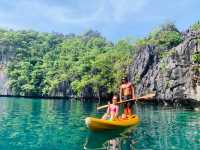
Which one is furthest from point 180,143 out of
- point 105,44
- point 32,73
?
point 105,44

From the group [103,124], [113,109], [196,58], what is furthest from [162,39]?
[103,124]

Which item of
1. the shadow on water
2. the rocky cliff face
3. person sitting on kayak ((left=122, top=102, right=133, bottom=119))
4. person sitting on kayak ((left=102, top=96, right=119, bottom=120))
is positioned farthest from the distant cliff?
the shadow on water

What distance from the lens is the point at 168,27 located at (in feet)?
223

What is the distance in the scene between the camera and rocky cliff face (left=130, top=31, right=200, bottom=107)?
4812cm

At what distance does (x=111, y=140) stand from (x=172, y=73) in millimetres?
35503

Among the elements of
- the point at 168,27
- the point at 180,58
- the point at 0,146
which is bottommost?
the point at 0,146

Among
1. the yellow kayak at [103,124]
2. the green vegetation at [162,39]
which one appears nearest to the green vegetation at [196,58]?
the green vegetation at [162,39]

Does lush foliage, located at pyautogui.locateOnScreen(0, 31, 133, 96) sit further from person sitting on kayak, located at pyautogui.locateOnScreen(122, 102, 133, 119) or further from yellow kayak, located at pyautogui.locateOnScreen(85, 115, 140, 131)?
yellow kayak, located at pyautogui.locateOnScreen(85, 115, 140, 131)

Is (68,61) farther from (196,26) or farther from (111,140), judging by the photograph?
(111,140)

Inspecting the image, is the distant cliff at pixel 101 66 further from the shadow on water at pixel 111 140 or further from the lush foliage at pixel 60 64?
the shadow on water at pixel 111 140

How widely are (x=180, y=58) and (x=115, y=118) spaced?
33.3 metres

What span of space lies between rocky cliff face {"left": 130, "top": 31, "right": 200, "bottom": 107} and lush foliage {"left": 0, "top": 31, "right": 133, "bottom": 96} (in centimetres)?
572

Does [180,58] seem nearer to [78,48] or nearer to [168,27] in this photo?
[168,27]

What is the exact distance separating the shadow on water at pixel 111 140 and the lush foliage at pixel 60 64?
44.8 m
